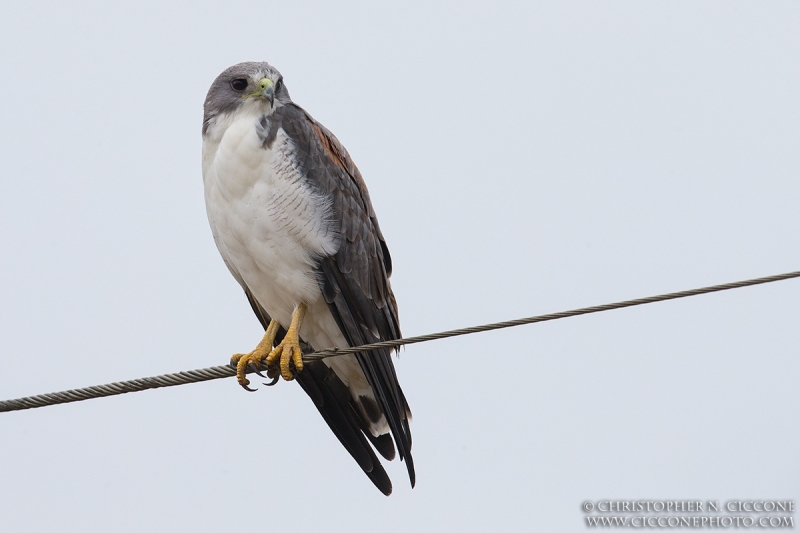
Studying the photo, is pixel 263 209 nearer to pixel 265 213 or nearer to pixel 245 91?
pixel 265 213

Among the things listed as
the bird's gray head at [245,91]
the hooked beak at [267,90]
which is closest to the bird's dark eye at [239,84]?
the bird's gray head at [245,91]

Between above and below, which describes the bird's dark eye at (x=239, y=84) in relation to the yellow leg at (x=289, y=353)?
above

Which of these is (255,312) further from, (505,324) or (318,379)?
(505,324)

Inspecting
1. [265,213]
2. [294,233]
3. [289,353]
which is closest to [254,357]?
[289,353]

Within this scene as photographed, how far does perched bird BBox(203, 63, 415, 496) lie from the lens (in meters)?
6.29

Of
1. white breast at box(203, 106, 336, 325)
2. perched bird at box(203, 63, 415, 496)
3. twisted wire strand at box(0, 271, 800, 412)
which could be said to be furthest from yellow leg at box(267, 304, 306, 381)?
twisted wire strand at box(0, 271, 800, 412)

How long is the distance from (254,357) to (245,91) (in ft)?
5.40

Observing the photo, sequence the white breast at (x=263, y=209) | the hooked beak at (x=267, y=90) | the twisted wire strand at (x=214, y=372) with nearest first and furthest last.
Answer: the twisted wire strand at (x=214, y=372) < the white breast at (x=263, y=209) < the hooked beak at (x=267, y=90)

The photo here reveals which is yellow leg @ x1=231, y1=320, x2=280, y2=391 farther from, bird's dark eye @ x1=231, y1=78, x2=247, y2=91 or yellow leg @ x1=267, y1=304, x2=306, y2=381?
bird's dark eye @ x1=231, y1=78, x2=247, y2=91

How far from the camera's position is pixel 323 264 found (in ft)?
21.3

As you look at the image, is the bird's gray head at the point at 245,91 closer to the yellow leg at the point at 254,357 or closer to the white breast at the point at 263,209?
the white breast at the point at 263,209

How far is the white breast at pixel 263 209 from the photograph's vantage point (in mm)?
6254

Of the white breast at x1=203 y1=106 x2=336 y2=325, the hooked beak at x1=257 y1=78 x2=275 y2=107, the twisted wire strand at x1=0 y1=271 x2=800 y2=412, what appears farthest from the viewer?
the hooked beak at x1=257 y1=78 x2=275 y2=107

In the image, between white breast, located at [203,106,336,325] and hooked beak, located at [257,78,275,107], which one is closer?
white breast, located at [203,106,336,325]
